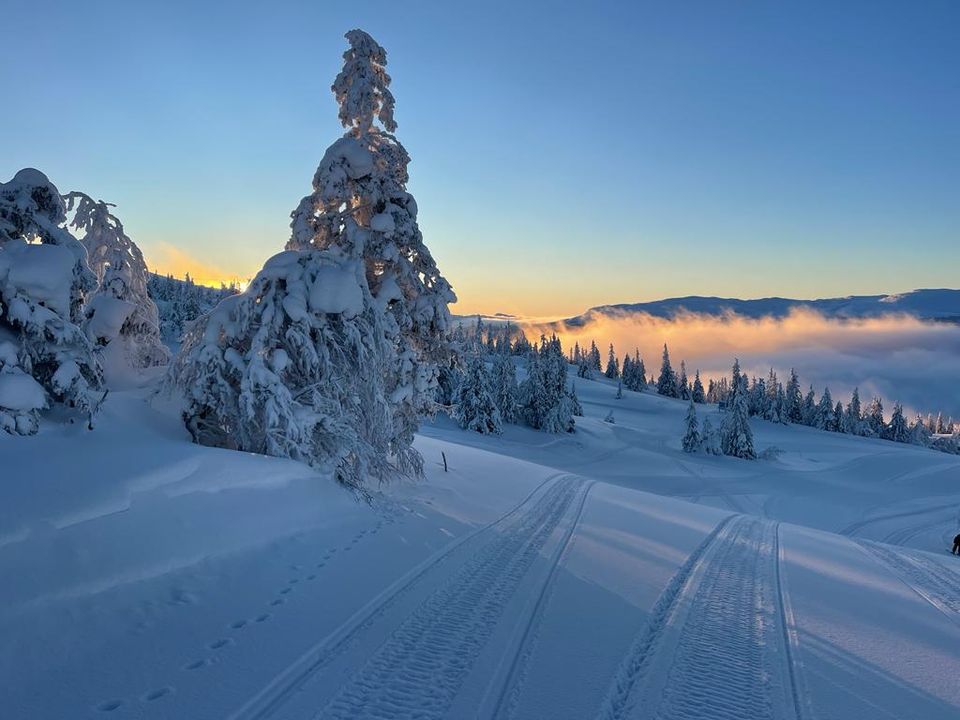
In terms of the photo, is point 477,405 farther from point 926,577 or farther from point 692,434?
point 926,577

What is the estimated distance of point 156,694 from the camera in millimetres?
4848

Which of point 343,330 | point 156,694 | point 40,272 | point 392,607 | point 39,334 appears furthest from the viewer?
point 343,330

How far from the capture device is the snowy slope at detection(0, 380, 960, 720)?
515 cm

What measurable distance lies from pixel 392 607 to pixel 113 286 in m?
12.4

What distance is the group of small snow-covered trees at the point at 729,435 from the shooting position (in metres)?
61.2

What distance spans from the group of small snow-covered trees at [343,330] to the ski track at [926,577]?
11380mm

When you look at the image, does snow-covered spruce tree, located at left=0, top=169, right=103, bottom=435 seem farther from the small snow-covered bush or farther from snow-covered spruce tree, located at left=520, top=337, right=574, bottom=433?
snow-covered spruce tree, located at left=520, top=337, right=574, bottom=433

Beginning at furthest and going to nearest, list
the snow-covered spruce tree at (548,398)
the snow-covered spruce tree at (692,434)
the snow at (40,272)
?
the snow-covered spruce tree at (692,434), the snow-covered spruce tree at (548,398), the snow at (40,272)

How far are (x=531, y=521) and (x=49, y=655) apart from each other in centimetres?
913

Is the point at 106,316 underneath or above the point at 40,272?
underneath

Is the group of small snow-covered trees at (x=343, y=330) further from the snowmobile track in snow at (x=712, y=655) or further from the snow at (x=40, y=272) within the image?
the snowmobile track in snow at (x=712, y=655)

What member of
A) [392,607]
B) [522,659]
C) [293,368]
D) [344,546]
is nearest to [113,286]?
[293,368]

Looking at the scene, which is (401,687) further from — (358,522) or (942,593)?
(942,593)

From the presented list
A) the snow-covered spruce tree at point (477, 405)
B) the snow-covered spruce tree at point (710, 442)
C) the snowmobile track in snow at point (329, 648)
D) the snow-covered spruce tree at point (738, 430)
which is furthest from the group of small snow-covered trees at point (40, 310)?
the snow-covered spruce tree at point (738, 430)
